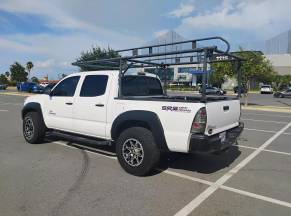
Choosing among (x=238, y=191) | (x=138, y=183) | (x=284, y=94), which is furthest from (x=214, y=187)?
(x=284, y=94)

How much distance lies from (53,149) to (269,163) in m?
4.72

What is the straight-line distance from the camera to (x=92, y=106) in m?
6.76

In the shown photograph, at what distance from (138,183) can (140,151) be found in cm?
62

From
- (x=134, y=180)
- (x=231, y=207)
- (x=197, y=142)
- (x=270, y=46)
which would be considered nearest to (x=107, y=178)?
(x=134, y=180)

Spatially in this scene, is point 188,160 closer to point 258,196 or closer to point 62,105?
point 258,196

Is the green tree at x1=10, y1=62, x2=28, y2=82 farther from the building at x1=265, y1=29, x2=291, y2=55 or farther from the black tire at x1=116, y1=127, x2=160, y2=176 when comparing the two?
the building at x1=265, y1=29, x2=291, y2=55

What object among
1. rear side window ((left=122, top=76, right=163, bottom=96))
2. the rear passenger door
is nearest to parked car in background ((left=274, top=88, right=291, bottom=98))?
rear side window ((left=122, top=76, right=163, bottom=96))

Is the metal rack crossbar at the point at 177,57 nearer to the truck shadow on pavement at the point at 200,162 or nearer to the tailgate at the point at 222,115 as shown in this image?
the tailgate at the point at 222,115

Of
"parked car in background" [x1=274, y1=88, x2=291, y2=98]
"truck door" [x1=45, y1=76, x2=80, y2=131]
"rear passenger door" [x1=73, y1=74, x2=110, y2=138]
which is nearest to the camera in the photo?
"rear passenger door" [x1=73, y1=74, x2=110, y2=138]

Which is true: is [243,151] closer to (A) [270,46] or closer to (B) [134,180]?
(B) [134,180]

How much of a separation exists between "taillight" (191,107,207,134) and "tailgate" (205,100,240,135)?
98 millimetres

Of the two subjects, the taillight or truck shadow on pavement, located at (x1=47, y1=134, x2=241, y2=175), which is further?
truck shadow on pavement, located at (x1=47, y1=134, x2=241, y2=175)

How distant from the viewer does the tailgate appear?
541 centimetres

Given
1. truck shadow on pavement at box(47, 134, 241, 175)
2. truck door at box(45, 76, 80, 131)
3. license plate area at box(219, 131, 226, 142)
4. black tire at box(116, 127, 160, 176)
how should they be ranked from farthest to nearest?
truck door at box(45, 76, 80, 131) → truck shadow on pavement at box(47, 134, 241, 175) → license plate area at box(219, 131, 226, 142) → black tire at box(116, 127, 160, 176)
